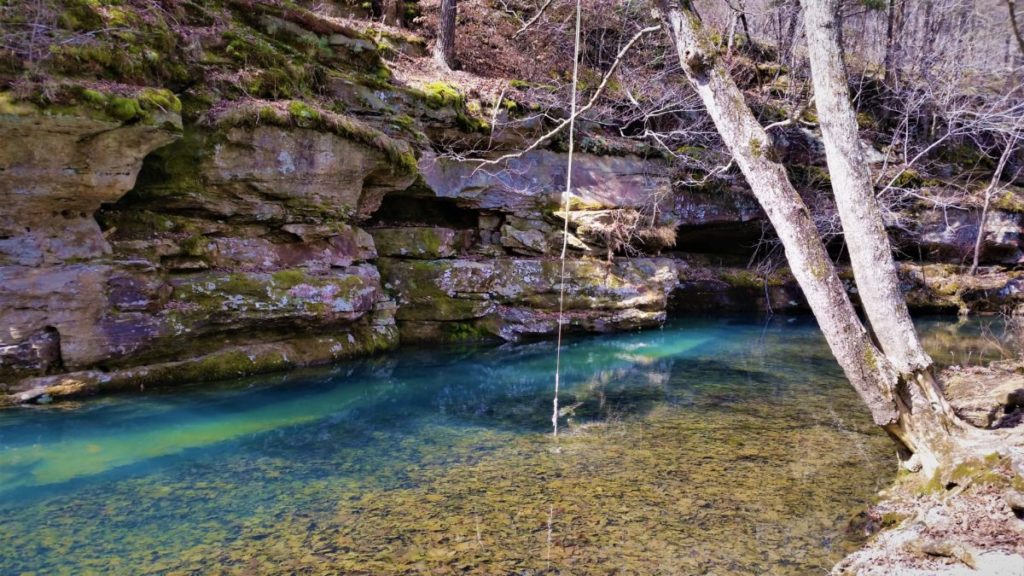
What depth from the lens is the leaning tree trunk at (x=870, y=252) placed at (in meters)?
4.58

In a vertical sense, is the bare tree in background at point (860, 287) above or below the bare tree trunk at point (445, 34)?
below

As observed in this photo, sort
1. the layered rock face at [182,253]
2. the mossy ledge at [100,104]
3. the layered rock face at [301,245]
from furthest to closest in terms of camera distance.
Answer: the layered rock face at [301,245] → the layered rock face at [182,253] → the mossy ledge at [100,104]

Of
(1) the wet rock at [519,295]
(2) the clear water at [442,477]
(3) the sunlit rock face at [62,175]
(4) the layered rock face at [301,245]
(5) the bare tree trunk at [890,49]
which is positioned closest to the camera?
(2) the clear water at [442,477]

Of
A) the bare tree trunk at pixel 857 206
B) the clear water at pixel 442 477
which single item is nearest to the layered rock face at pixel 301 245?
the clear water at pixel 442 477

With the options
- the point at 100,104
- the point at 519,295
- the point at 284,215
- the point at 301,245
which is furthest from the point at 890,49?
the point at 100,104

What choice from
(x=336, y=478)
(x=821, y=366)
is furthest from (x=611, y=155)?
(x=336, y=478)

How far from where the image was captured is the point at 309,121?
10266 mm

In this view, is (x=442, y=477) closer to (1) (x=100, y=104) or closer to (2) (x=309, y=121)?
(1) (x=100, y=104)

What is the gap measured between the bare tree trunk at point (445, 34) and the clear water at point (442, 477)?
9776 millimetres

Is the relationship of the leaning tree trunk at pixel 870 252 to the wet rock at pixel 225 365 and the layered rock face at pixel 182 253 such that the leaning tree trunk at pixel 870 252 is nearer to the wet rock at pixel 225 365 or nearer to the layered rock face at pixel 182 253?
the layered rock face at pixel 182 253

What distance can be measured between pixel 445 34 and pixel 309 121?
6981mm

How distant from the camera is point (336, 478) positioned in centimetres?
543

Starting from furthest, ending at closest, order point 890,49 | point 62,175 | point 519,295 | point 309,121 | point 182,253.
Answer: point 890,49 → point 519,295 → point 309,121 → point 182,253 → point 62,175

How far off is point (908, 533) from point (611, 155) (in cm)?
1284
